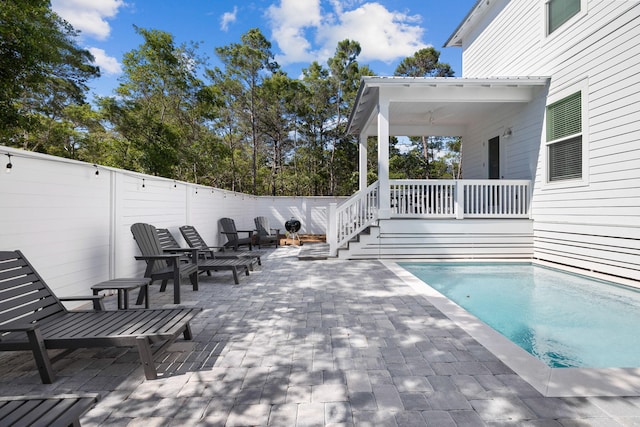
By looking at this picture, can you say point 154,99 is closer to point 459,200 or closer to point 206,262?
point 206,262

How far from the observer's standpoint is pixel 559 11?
6.88 m

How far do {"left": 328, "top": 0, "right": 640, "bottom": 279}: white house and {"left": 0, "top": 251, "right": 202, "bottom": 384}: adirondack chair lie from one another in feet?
17.2

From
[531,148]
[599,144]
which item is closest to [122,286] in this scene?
[599,144]

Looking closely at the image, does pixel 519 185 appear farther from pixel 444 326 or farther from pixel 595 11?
pixel 444 326

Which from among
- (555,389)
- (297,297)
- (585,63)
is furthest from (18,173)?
(585,63)

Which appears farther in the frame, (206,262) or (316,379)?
(206,262)

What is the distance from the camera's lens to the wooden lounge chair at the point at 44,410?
51.8 inches

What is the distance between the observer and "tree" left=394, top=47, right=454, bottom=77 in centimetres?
2023

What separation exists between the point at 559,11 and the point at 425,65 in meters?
14.5

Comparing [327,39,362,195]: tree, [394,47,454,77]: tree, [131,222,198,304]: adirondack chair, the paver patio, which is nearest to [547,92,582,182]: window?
the paver patio

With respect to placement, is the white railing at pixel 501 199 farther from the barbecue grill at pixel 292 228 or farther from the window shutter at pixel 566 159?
the barbecue grill at pixel 292 228

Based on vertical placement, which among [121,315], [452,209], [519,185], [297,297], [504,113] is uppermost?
[504,113]

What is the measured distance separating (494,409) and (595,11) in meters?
7.30

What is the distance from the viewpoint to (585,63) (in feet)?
19.8
